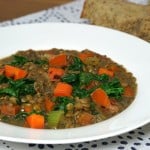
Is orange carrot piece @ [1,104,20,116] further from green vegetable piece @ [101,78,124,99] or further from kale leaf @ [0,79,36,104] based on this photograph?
green vegetable piece @ [101,78,124,99]

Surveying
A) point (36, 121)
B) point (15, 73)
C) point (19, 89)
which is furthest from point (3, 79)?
point (36, 121)

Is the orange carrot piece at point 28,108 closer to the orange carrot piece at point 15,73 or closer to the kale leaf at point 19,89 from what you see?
the kale leaf at point 19,89

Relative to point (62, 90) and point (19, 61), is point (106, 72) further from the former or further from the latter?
point (19, 61)

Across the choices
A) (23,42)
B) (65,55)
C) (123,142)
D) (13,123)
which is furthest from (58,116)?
(23,42)

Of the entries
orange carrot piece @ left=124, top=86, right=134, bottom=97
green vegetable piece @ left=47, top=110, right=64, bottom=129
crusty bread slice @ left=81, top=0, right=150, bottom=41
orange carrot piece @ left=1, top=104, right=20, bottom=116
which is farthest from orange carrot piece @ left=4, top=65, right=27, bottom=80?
crusty bread slice @ left=81, top=0, right=150, bottom=41

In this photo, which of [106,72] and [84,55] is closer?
[106,72]

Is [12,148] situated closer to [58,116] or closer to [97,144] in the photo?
[58,116]
